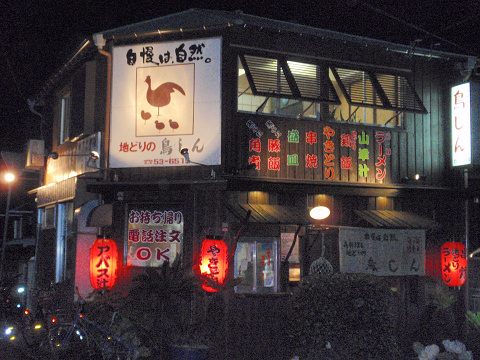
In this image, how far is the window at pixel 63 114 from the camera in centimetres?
1814

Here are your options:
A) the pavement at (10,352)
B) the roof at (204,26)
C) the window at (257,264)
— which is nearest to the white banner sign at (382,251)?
the window at (257,264)

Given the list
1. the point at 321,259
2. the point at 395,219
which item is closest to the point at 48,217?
the point at 321,259

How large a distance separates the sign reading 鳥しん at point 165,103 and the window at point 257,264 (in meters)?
2.34

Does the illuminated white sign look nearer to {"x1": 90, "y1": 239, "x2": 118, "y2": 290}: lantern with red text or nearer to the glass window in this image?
{"x1": 90, "y1": 239, "x2": 118, "y2": 290}: lantern with red text

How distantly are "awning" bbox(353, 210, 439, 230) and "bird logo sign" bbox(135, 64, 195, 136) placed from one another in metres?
5.21

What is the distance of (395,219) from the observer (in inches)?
569

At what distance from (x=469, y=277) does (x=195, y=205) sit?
8.61 metres

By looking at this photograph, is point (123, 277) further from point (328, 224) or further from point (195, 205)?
point (328, 224)

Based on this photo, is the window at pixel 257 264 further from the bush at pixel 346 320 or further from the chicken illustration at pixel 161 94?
the chicken illustration at pixel 161 94

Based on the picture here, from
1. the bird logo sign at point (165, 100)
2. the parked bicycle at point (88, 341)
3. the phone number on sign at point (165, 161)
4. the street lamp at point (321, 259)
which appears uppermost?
the bird logo sign at point (165, 100)

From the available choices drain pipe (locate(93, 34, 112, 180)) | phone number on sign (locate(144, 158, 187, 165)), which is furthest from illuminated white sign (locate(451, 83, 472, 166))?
drain pipe (locate(93, 34, 112, 180))

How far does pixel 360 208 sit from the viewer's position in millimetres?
14742

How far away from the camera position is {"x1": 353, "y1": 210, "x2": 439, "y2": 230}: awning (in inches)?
554

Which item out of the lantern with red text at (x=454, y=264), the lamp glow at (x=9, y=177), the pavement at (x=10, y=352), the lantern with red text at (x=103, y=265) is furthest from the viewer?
the lamp glow at (x=9, y=177)
